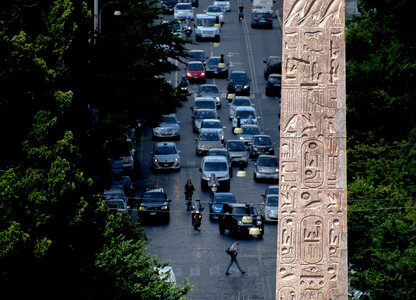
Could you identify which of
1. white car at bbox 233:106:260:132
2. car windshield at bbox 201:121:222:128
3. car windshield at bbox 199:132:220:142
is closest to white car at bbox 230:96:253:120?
white car at bbox 233:106:260:132

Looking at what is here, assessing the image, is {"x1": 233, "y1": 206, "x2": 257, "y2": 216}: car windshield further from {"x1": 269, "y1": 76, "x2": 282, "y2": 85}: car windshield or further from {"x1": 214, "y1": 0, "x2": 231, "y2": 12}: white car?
{"x1": 214, "y1": 0, "x2": 231, "y2": 12}: white car

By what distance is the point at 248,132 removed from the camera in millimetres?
69750

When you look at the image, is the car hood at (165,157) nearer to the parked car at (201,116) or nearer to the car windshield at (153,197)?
the parked car at (201,116)

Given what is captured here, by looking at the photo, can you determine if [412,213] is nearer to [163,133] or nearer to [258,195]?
[258,195]

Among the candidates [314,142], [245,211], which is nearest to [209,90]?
[245,211]

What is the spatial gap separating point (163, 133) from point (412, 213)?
34.0 m

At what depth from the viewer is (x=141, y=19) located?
5759 cm

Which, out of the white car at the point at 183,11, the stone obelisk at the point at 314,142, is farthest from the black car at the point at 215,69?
the stone obelisk at the point at 314,142

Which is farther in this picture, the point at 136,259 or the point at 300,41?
the point at 136,259

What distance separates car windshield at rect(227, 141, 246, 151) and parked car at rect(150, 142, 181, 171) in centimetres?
318

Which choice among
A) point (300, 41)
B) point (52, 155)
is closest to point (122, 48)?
point (52, 155)

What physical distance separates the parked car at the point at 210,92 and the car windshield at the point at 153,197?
25070 mm

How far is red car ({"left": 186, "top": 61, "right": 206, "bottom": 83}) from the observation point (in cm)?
8250

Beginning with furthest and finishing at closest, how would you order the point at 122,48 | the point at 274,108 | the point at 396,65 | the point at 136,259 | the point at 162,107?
the point at 274,108 < the point at 162,107 < the point at 122,48 < the point at 396,65 < the point at 136,259
